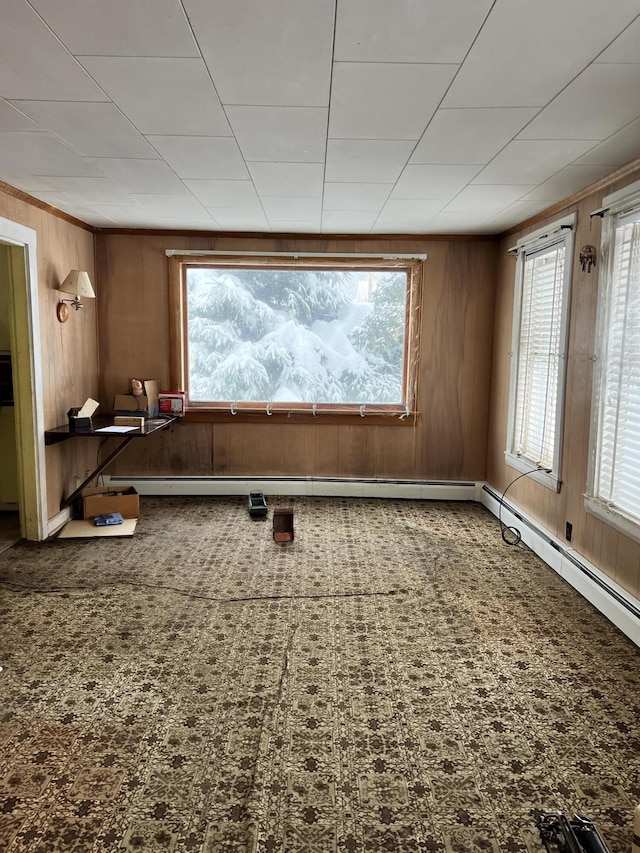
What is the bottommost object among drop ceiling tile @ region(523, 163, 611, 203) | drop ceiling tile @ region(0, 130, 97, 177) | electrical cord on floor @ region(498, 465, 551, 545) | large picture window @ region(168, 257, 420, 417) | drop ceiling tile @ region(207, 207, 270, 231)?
electrical cord on floor @ region(498, 465, 551, 545)

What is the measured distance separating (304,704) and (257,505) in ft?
8.90

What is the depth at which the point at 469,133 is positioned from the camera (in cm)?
264

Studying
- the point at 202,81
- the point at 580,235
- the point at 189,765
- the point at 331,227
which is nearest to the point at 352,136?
the point at 202,81

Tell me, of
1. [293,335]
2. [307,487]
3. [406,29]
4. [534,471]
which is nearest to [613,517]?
[534,471]

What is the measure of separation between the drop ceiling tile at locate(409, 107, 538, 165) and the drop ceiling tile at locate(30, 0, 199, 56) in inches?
44.0

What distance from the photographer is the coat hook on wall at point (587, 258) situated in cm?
344

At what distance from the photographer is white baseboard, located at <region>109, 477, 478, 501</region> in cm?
548

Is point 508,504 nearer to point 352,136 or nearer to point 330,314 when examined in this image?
point 330,314

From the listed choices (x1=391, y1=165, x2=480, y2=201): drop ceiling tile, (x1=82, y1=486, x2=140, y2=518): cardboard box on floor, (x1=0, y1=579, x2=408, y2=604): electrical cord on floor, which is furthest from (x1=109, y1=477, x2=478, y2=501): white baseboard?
(x1=391, y1=165, x2=480, y2=201): drop ceiling tile

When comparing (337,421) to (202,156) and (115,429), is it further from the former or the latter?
(202,156)

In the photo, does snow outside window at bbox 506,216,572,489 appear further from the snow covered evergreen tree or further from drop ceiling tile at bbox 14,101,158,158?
drop ceiling tile at bbox 14,101,158,158

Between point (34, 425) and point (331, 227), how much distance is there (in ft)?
9.32

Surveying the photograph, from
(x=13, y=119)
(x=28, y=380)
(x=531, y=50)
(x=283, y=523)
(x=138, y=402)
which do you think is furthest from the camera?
(x=138, y=402)

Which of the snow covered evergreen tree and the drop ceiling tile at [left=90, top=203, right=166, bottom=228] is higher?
the drop ceiling tile at [left=90, top=203, right=166, bottom=228]
